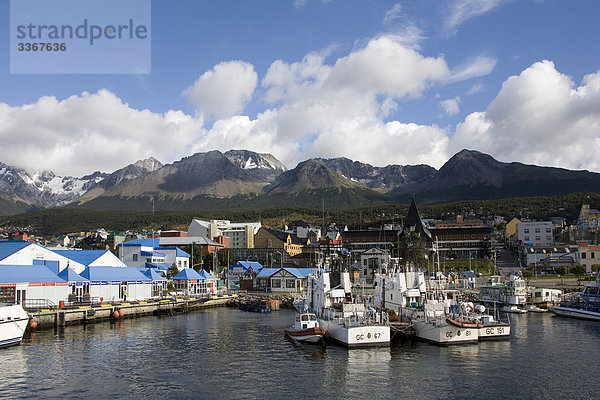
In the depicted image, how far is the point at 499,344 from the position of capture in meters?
37.4

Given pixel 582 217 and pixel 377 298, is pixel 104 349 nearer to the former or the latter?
pixel 377 298

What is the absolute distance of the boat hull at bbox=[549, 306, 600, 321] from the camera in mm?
51744

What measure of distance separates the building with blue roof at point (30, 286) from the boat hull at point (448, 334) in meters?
35.4

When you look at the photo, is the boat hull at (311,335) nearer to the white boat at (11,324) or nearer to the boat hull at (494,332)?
the boat hull at (494,332)

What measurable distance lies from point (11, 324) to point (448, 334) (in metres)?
30.9

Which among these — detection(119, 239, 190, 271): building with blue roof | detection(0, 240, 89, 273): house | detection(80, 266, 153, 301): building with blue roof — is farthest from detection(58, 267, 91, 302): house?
detection(119, 239, 190, 271): building with blue roof

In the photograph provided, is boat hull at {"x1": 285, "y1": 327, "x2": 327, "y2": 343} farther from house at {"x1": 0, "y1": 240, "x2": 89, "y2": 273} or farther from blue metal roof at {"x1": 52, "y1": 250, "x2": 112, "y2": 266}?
blue metal roof at {"x1": 52, "y1": 250, "x2": 112, "y2": 266}

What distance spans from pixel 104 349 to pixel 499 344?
29.1m

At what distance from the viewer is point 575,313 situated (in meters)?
54.0

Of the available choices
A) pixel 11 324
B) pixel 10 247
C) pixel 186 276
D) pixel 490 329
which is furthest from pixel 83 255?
pixel 490 329

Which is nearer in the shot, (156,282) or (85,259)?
(85,259)

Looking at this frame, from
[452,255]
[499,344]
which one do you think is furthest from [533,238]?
[499,344]

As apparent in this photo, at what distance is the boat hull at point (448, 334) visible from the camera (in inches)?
1439

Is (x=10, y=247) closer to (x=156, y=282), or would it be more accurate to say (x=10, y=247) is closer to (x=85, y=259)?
(x=85, y=259)
